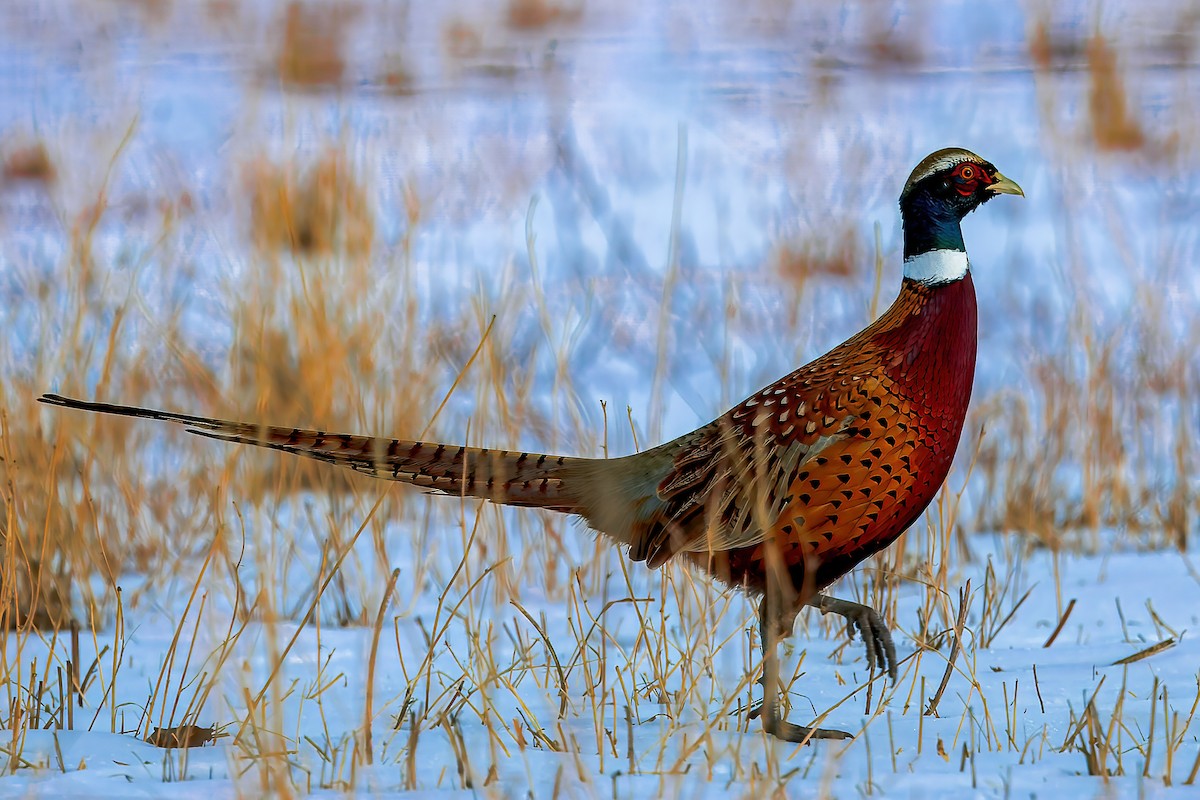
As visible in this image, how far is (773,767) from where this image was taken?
2.40 metres

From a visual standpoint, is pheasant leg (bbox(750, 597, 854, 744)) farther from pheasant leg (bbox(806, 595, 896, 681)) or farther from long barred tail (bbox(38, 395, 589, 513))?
long barred tail (bbox(38, 395, 589, 513))

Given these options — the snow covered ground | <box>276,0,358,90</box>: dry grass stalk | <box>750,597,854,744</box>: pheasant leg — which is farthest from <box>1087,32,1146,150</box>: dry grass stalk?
<box>750,597,854,744</box>: pheasant leg

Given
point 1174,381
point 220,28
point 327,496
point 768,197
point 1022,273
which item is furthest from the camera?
point 220,28

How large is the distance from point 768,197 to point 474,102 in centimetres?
221

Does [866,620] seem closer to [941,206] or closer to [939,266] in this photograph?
[939,266]

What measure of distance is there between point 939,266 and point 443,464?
1.13 metres

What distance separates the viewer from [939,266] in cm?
304

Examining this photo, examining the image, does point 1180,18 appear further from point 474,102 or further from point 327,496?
point 327,496

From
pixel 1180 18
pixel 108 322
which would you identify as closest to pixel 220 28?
pixel 108 322

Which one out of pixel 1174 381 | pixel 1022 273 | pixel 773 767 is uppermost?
pixel 1022 273

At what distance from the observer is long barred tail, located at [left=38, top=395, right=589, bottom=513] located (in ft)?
9.40

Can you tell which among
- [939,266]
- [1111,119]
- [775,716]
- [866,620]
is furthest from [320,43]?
[775,716]

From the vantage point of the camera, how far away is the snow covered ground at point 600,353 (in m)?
2.56

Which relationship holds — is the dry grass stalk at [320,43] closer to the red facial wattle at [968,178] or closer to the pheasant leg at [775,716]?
the red facial wattle at [968,178]
